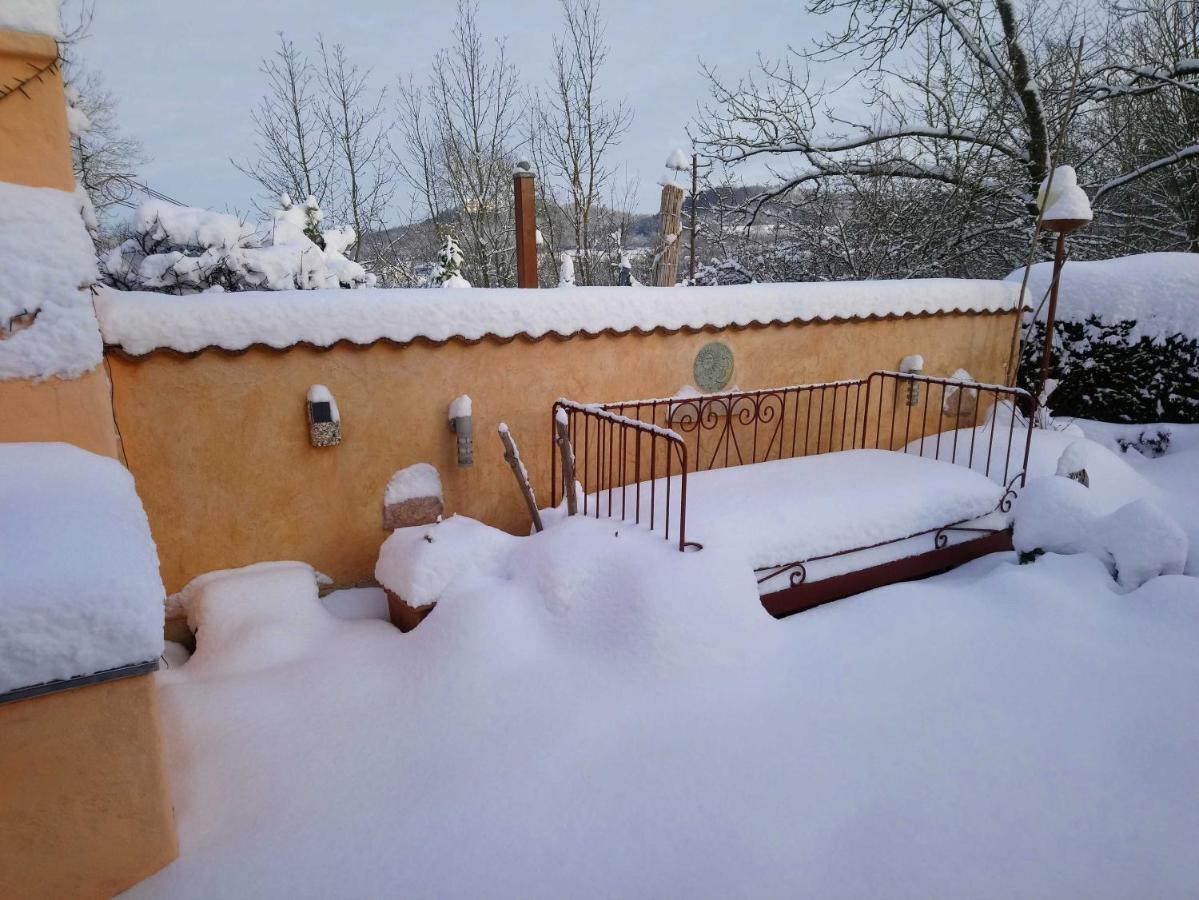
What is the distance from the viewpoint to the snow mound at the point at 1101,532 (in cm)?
425

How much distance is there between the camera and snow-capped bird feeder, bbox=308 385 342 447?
4.13 m

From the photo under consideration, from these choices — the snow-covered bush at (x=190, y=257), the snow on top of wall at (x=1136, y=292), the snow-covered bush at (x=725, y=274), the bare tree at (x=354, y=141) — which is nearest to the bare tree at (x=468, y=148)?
the bare tree at (x=354, y=141)

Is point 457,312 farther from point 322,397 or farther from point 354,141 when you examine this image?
point 354,141

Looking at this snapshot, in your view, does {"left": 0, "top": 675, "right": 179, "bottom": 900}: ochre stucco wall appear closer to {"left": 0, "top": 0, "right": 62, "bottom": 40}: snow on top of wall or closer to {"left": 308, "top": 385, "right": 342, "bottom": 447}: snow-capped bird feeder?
{"left": 308, "top": 385, "right": 342, "bottom": 447}: snow-capped bird feeder

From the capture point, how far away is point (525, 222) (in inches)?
222

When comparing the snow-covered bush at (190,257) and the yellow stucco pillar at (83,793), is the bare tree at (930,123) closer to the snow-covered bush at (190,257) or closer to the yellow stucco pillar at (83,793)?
the snow-covered bush at (190,257)

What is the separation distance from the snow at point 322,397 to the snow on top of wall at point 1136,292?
7316 mm

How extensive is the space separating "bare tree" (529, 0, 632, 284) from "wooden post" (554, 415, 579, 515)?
43.2ft

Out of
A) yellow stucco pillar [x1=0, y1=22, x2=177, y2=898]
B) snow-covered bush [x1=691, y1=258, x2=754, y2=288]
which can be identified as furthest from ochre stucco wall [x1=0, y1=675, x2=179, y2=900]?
snow-covered bush [x1=691, y1=258, x2=754, y2=288]

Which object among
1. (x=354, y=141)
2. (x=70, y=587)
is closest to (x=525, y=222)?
(x=70, y=587)

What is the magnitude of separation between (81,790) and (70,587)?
65 centimetres

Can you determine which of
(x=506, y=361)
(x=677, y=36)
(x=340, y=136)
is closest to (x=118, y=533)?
(x=506, y=361)

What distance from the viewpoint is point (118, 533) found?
2.33 m

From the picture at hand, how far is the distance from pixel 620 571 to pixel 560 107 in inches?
631
